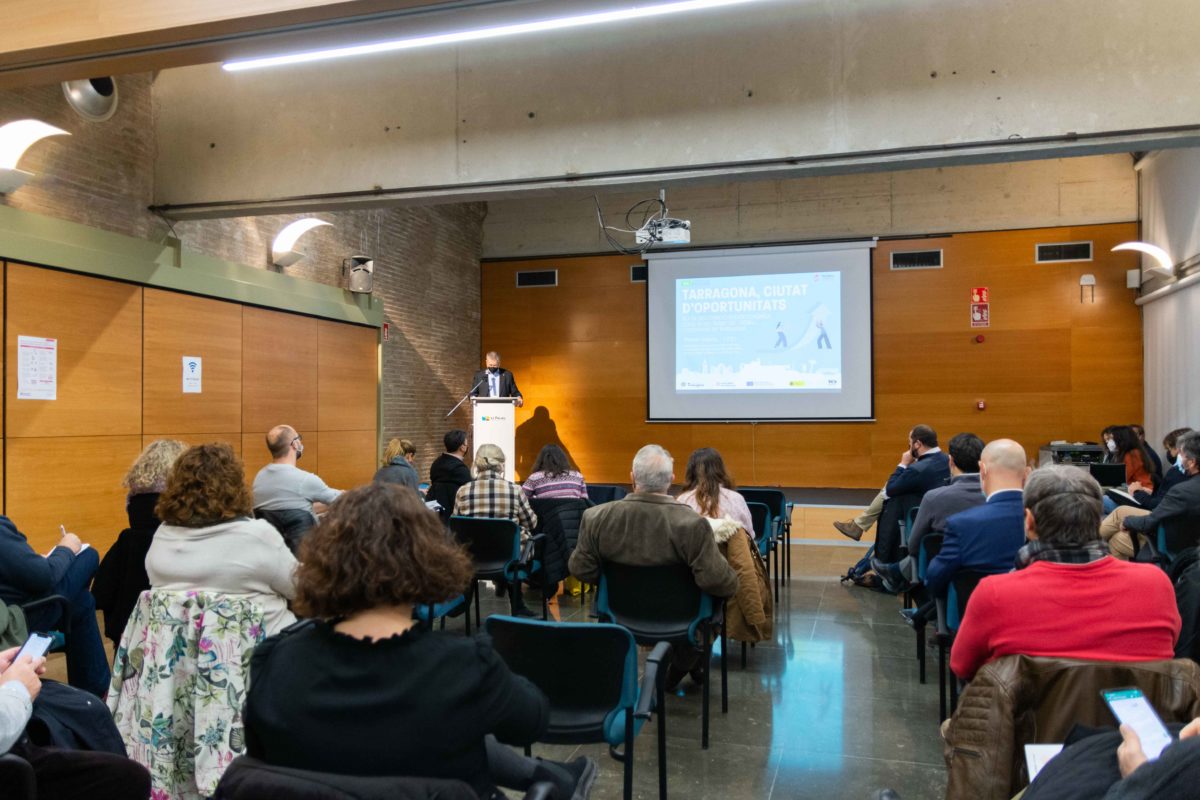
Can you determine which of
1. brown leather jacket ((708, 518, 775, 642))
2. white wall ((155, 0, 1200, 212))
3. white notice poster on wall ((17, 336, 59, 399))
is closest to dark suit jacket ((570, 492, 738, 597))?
brown leather jacket ((708, 518, 775, 642))

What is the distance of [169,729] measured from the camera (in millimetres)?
2385

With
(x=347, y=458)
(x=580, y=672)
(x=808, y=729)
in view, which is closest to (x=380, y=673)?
(x=580, y=672)

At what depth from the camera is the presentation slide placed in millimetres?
9508

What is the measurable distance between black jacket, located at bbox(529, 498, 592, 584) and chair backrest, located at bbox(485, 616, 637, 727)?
8.37 feet

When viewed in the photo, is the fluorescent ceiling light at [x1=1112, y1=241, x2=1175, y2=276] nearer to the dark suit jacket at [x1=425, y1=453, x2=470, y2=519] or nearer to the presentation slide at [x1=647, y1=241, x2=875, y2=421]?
the presentation slide at [x1=647, y1=241, x2=875, y2=421]

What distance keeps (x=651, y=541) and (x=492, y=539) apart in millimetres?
1539

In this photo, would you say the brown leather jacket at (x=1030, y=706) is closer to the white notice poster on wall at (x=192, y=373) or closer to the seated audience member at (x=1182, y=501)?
the seated audience member at (x=1182, y=501)

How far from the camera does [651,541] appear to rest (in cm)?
327

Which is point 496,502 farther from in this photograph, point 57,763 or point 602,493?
point 57,763

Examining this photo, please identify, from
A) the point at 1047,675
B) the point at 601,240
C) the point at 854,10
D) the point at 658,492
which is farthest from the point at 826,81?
the point at 601,240

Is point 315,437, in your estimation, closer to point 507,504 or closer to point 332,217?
point 332,217

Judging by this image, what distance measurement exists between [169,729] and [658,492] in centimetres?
198

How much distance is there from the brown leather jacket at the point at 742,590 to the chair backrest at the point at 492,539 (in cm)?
126

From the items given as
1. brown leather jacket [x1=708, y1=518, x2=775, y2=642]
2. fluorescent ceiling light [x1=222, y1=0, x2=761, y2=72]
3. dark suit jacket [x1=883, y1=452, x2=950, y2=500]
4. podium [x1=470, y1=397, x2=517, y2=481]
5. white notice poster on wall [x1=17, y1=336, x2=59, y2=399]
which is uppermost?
fluorescent ceiling light [x1=222, y1=0, x2=761, y2=72]
